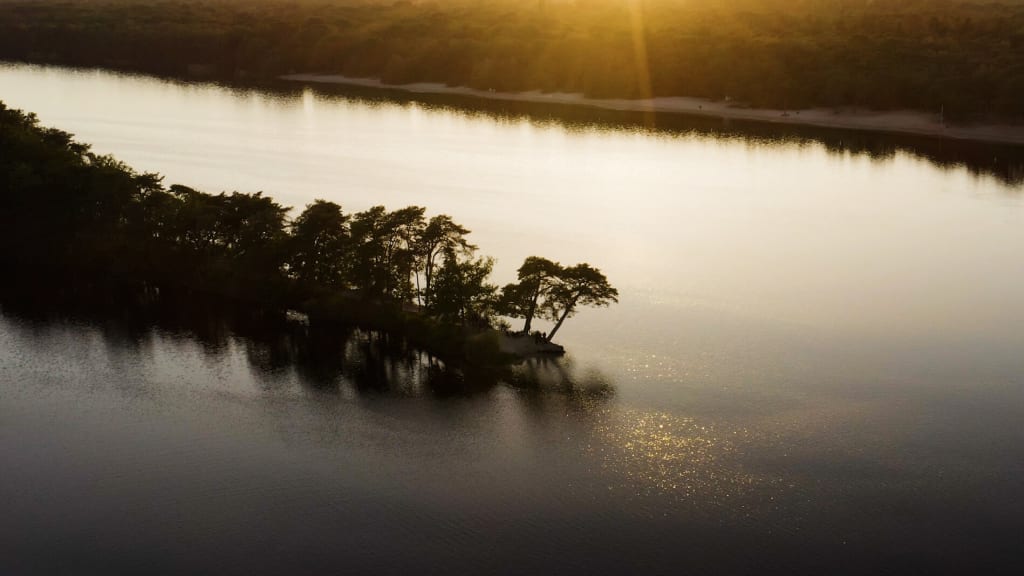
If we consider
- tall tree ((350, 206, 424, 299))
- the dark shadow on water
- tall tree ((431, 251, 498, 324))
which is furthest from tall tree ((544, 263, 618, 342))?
tall tree ((350, 206, 424, 299))

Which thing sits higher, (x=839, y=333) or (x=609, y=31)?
(x=609, y=31)

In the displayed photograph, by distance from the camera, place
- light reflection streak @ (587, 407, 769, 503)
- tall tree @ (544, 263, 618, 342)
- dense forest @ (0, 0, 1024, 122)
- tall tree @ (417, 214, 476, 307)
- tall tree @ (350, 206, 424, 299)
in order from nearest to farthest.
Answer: light reflection streak @ (587, 407, 769, 503), tall tree @ (544, 263, 618, 342), tall tree @ (417, 214, 476, 307), tall tree @ (350, 206, 424, 299), dense forest @ (0, 0, 1024, 122)

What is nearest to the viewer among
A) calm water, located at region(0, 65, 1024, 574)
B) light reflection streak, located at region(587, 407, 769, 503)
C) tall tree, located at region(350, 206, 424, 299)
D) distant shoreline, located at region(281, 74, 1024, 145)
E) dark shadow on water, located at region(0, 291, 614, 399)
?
calm water, located at region(0, 65, 1024, 574)

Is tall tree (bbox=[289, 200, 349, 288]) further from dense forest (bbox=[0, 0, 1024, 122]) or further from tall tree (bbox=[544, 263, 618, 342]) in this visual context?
dense forest (bbox=[0, 0, 1024, 122])

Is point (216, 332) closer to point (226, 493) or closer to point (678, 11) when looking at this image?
point (226, 493)

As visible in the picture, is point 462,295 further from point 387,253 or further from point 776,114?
point 776,114

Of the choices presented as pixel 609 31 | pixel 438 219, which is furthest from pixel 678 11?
pixel 438 219

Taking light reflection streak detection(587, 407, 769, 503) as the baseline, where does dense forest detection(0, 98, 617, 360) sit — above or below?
above

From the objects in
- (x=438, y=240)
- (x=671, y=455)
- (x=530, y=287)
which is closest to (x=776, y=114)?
(x=438, y=240)
